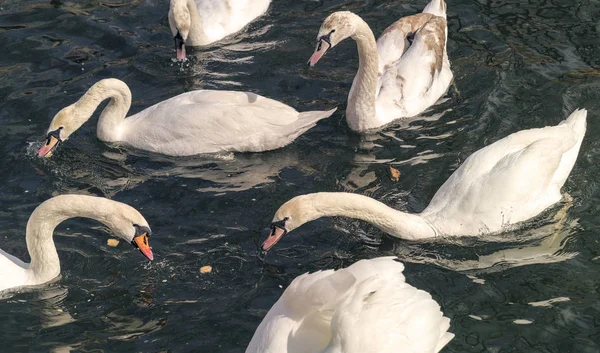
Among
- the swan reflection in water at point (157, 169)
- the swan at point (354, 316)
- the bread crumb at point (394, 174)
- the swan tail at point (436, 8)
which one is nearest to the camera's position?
the swan at point (354, 316)

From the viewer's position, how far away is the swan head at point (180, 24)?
12.2 meters

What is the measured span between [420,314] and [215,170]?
405 centimetres

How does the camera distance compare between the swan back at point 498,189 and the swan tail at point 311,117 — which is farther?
the swan tail at point 311,117

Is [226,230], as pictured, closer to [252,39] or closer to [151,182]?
Result: [151,182]

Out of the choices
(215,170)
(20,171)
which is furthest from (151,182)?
(20,171)

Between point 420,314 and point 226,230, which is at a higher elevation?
point 420,314

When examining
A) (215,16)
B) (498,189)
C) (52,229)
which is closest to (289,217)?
(498,189)

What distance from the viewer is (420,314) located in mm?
7195

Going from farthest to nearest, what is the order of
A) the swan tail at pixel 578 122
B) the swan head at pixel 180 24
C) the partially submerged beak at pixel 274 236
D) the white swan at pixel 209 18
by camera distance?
A: the white swan at pixel 209 18 → the swan head at pixel 180 24 → the swan tail at pixel 578 122 → the partially submerged beak at pixel 274 236

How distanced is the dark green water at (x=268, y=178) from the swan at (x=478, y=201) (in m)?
0.17

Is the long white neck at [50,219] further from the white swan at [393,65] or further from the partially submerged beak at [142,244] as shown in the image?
the white swan at [393,65]

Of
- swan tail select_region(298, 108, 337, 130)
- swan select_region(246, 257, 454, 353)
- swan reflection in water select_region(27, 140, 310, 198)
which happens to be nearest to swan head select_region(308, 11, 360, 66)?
swan tail select_region(298, 108, 337, 130)

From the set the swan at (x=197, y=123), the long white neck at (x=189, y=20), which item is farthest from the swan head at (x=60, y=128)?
the long white neck at (x=189, y=20)

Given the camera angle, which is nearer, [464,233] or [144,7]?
[464,233]
